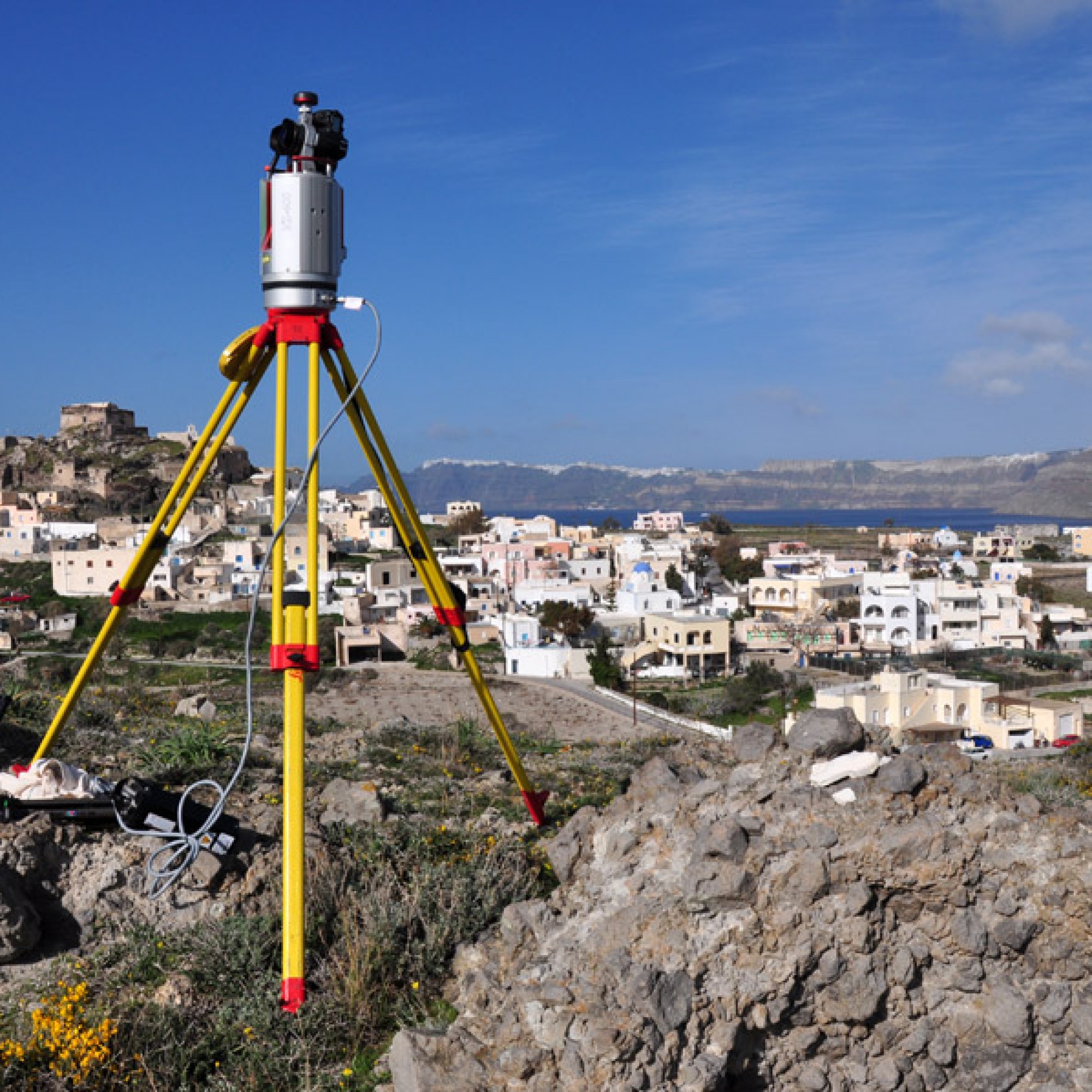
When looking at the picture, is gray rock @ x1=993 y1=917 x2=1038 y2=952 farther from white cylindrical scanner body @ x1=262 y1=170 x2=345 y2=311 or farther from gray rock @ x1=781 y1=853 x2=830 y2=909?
white cylindrical scanner body @ x1=262 y1=170 x2=345 y2=311

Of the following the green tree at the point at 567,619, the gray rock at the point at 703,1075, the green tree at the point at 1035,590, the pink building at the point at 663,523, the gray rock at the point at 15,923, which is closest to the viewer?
the gray rock at the point at 703,1075

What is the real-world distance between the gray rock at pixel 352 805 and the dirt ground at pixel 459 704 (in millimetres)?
13448

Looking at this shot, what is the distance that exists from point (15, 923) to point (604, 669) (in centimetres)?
3314

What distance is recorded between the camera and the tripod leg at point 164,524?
510 cm

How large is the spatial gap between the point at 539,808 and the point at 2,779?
2.66m

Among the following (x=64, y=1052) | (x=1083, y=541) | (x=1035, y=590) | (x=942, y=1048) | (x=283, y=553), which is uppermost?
(x=283, y=553)

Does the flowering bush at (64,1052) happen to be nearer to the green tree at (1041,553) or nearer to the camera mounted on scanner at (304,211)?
the camera mounted on scanner at (304,211)

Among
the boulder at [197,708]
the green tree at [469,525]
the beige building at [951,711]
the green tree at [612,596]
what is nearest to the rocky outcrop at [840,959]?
the boulder at [197,708]

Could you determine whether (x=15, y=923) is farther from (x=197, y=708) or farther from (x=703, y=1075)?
(x=197, y=708)

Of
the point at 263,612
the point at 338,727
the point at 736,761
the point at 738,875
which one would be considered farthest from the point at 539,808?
the point at 263,612

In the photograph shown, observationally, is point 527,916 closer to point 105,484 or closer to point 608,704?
point 608,704

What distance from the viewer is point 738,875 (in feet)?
14.9

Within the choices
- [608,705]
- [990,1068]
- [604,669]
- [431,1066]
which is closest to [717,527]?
[604,669]

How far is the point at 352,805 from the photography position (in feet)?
21.6
